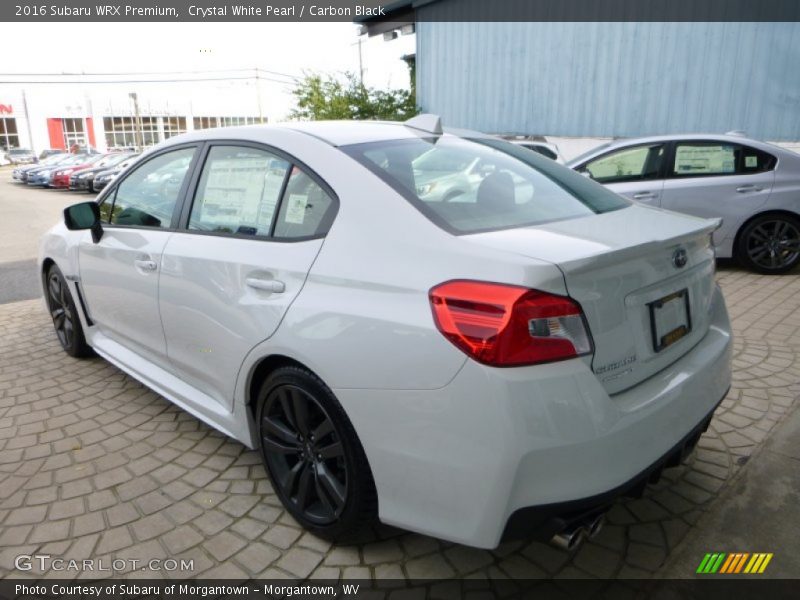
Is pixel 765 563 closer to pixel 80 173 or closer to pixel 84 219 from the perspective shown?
pixel 84 219

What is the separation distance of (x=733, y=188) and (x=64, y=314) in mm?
6688

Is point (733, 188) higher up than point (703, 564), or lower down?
higher up

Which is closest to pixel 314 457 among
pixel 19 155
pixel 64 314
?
pixel 64 314

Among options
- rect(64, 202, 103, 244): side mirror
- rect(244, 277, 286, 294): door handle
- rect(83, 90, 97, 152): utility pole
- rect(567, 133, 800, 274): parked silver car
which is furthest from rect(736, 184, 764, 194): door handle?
rect(83, 90, 97, 152): utility pole

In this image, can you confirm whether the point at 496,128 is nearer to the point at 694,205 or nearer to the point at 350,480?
the point at 694,205

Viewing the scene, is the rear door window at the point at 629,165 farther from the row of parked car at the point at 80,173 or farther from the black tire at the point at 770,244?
the row of parked car at the point at 80,173

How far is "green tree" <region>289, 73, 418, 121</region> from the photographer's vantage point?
17844mm

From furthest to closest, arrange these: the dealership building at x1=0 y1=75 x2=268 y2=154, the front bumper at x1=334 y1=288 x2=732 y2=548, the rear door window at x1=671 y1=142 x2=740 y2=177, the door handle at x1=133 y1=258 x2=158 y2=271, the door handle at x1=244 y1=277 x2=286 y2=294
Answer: the dealership building at x1=0 y1=75 x2=268 y2=154 < the rear door window at x1=671 y1=142 x2=740 y2=177 < the door handle at x1=133 y1=258 x2=158 y2=271 < the door handle at x1=244 y1=277 x2=286 y2=294 < the front bumper at x1=334 y1=288 x2=732 y2=548

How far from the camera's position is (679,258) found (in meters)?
2.11

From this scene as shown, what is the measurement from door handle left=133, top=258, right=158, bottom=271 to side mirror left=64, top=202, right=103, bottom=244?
585 millimetres

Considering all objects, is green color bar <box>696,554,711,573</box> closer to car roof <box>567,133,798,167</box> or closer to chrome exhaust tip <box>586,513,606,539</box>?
chrome exhaust tip <box>586,513,606,539</box>

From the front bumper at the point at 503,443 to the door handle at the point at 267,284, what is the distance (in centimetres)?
52

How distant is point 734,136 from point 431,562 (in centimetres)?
649

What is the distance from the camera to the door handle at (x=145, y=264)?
3.01 meters
